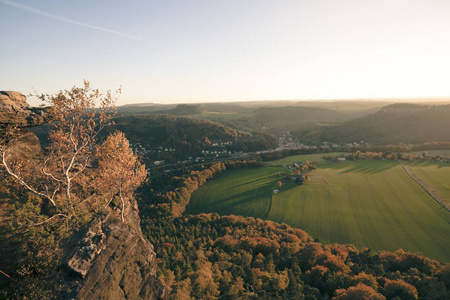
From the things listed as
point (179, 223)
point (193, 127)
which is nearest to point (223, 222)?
point (179, 223)

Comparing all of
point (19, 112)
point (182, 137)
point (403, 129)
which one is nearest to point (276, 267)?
point (19, 112)

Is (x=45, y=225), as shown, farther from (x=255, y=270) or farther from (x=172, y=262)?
(x=255, y=270)

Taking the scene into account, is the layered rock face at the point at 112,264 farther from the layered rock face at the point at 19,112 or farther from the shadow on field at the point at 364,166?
the shadow on field at the point at 364,166

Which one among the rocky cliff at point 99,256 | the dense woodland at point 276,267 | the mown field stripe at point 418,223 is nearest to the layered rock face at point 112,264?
the rocky cliff at point 99,256

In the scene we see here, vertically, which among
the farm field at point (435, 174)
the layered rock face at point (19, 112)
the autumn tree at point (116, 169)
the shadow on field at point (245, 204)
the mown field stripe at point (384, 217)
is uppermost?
the layered rock face at point (19, 112)

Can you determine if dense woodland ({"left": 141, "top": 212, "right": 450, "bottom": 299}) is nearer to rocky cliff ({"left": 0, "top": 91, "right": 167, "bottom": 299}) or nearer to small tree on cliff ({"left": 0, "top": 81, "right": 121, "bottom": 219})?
rocky cliff ({"left": 0, "top": 91, "right": 167, "bottom": 299})

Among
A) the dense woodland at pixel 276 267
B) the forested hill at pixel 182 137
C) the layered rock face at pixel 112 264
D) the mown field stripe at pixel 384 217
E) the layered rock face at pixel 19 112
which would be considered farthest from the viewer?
the forested hill at pixel 182 137

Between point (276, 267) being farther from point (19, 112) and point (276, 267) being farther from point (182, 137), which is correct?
point (182, 137)
